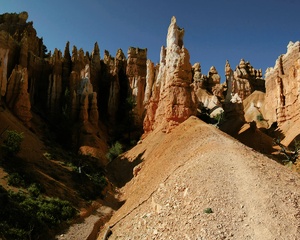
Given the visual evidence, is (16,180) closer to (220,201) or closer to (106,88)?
(220,201)

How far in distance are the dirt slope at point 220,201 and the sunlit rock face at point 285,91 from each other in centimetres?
2923

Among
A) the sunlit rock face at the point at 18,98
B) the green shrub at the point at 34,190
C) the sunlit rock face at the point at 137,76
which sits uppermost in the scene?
the sunlit rock face at the point at 137,76

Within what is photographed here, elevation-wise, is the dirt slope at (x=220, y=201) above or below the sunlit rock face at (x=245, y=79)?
below

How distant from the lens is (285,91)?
198 ft

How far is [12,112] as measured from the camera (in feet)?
138

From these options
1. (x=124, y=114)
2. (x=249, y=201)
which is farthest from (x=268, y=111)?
(x=249, y=201)

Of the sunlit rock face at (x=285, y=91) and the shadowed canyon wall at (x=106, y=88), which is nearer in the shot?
the shadowed canyon wall at (x=106, y=88)

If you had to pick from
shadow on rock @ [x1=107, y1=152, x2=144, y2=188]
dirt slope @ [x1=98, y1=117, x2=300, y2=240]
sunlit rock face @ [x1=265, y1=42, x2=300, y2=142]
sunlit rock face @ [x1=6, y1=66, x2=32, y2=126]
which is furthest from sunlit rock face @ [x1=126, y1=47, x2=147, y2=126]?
dirt slope @ [x1=98, y1=117, x2=300, y2=240]

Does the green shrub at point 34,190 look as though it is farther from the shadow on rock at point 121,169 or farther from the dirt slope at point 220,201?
the shadow on rock at point 121,169

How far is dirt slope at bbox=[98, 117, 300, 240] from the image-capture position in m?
15.2

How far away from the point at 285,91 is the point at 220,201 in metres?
49.4

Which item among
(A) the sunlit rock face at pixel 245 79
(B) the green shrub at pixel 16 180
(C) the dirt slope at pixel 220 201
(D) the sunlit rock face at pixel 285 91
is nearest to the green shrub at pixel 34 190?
(B) the green shrub at pixel 16 180

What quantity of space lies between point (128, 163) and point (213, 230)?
25.7 m

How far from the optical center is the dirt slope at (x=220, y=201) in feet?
49.8
